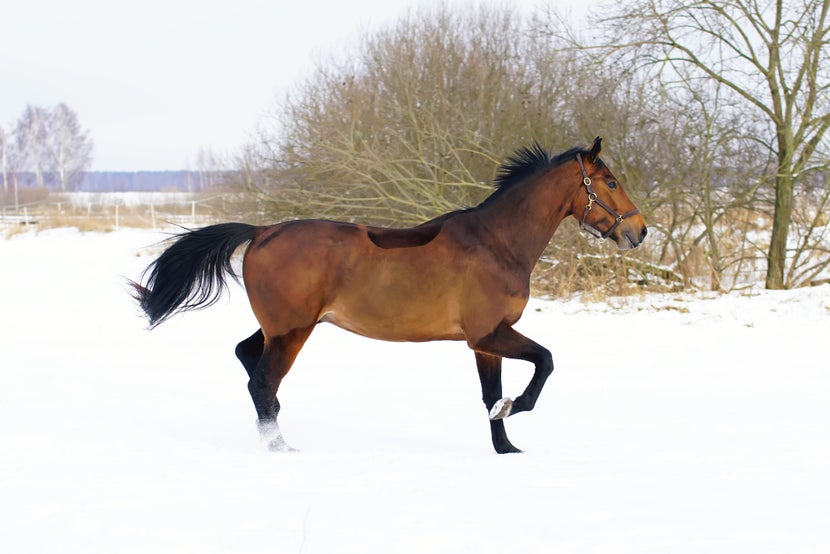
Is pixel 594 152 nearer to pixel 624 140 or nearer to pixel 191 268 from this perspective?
pixel 191 268

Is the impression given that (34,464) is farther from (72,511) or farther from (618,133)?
(618,133)

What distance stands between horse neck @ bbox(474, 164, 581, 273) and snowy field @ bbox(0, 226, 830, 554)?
127cm

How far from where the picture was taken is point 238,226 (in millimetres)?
6207

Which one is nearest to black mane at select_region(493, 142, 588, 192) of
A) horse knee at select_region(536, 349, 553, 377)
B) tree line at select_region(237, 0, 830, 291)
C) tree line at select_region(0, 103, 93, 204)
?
horse knee at select_region(536, 349, 553, 377)

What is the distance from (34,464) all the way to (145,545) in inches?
68.7

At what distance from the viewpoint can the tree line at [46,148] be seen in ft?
267

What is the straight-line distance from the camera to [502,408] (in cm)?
549

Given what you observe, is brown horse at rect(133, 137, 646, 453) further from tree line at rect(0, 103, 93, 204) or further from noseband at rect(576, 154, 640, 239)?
tree line at rect(0, 103, 93, 204)

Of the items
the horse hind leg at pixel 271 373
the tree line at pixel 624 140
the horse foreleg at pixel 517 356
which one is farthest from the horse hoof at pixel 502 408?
the tree line at pixel 624 140

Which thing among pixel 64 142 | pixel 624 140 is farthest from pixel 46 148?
pixel 624 140

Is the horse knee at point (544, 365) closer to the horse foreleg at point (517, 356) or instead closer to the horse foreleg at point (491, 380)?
the horse foreleg at point (517, 356)

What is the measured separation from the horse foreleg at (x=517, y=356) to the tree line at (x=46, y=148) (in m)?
80.8

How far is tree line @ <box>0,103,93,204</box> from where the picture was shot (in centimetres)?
8131

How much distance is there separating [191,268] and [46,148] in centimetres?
8372
